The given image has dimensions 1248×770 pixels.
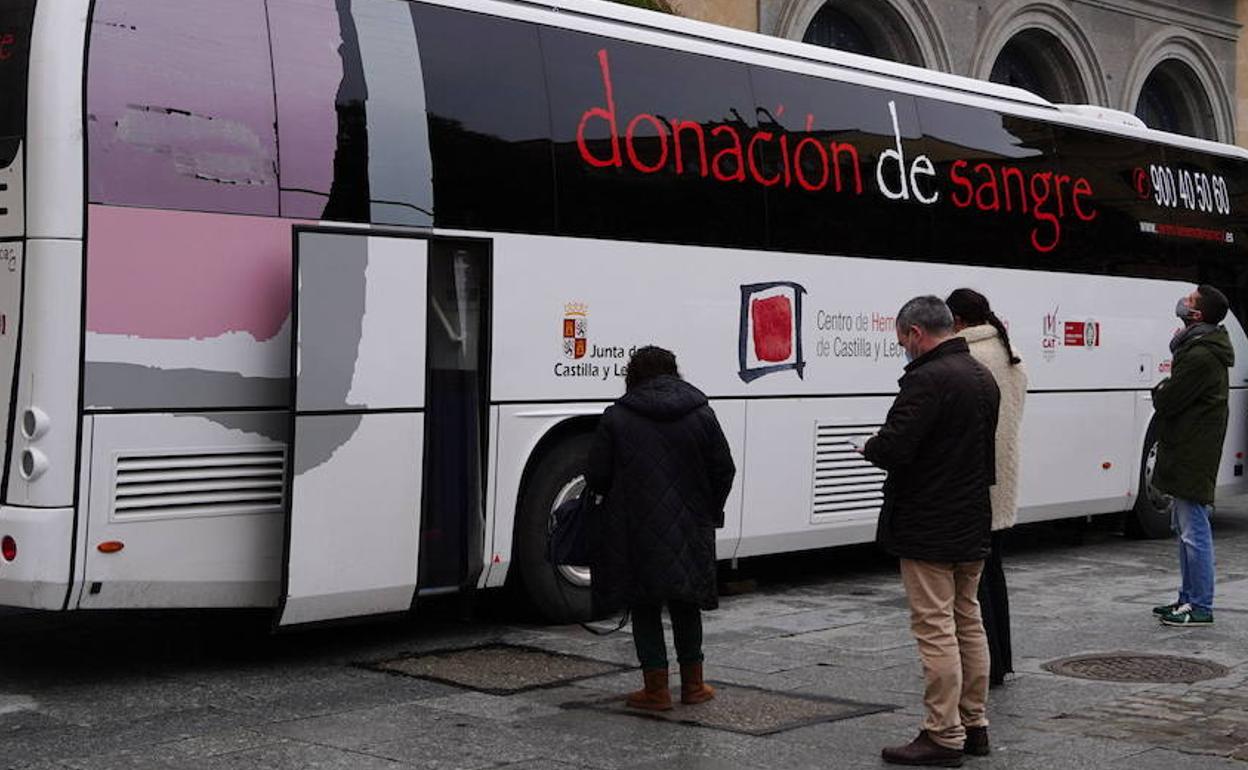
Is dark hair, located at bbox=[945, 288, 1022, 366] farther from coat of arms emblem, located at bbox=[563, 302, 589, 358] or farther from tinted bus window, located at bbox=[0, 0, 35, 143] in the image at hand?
tinted bus window, located at bbox=[0, 0, 35, 143]

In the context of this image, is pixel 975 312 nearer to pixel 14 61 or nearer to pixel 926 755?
pixel 926 755

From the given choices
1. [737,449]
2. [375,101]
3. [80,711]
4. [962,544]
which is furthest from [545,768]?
[737,449]

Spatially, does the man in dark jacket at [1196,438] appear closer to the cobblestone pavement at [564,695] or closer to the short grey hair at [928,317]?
the cobblestone pavement at [564,695]

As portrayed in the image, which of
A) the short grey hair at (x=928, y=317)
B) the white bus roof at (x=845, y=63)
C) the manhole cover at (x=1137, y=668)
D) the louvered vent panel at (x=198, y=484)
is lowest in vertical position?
the manhole cover at (x=1137, y=668)

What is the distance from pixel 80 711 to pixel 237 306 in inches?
77.2

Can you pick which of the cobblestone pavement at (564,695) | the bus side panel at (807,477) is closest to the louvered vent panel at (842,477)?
the bus side panel at (807,477)

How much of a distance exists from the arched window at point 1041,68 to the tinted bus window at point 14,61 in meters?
19.2

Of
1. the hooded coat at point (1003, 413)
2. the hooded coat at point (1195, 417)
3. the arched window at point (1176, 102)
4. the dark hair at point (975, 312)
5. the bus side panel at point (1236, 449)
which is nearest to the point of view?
the hooded coat at point (1003, 413)

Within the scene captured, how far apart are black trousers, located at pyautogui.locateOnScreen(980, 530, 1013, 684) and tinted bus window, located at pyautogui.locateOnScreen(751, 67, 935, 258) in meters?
3.43

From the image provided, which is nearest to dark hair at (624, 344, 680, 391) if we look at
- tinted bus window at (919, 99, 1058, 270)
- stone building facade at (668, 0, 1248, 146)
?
tinted bus window at (919, 99, 1058, 270)

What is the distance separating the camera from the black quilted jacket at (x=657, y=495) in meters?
8.02

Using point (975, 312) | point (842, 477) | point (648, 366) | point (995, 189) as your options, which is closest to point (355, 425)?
point (648, 366)

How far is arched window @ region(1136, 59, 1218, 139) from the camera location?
29547 millimetres

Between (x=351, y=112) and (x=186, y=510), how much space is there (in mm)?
2108
